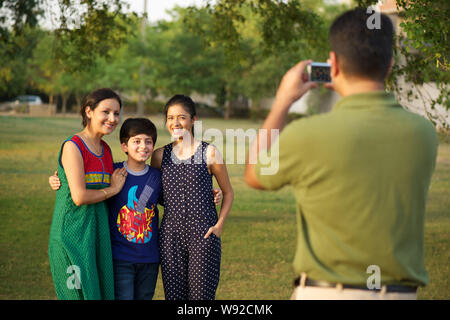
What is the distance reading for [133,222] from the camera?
3.63 meters

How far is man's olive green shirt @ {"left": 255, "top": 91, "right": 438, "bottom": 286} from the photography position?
1.97m

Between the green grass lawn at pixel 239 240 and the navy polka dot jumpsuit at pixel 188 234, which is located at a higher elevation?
the navy polka dot jumpsuit at pixel 188 234

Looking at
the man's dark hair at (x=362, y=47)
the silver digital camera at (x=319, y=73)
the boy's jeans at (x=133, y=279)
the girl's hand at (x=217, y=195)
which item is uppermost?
the man's dark hair at (x=362, y=47)

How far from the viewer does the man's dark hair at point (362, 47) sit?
2062 mm

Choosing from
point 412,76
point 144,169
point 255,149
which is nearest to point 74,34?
point 412,76

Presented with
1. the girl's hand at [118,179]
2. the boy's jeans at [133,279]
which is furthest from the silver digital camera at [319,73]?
the boy's jeans at [133,279]

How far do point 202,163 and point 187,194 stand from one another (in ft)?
0.78

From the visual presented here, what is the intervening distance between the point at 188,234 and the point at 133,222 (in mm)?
374

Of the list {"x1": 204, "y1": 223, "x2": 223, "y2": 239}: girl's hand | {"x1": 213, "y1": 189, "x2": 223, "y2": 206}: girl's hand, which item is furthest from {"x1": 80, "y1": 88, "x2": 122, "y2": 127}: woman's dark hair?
{"x1": 204, "y1": 223, "x2": 223, "y2": 239}: girl's hand

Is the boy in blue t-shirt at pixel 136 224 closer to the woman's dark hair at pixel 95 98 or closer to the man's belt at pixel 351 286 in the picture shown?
the woman's dark hair at pixel 95 98

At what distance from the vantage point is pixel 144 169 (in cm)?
379

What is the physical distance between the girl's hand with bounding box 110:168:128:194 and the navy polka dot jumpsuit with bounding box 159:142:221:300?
0.28 meters

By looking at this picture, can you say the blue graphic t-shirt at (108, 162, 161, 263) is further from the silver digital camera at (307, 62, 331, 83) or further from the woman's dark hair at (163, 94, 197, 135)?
the silver digital camera at (307, 62, 331, 83)

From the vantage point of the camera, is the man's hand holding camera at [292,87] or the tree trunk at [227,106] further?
the tree trunk at [227,106]
